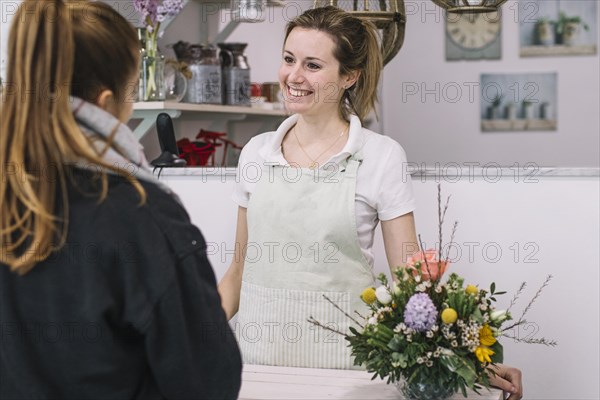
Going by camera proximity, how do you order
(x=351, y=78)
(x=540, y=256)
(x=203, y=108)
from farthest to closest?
(x=203, y=108), (x=540, y=256), (x=351, y=78)

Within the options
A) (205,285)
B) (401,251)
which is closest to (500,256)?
(401,251)

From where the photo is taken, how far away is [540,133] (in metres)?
4.77

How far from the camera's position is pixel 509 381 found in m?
1.68

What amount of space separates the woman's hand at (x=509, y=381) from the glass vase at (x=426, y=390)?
0.72ft

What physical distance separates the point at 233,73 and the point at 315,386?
162 cm

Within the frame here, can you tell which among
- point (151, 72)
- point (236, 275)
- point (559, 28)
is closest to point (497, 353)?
point (236, 275)

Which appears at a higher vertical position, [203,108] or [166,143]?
[203,108]

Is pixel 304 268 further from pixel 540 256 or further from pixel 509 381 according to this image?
pixel 540 256

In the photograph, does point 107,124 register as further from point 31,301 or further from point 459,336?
point 459,336

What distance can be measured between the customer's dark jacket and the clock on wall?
4.00 m

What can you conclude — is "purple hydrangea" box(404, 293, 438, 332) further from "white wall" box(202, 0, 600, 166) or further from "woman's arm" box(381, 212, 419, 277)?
"white wall" box(202, 0, 600, 166)

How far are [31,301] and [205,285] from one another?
0.18 metres

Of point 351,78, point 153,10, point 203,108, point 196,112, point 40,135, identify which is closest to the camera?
point 40,135

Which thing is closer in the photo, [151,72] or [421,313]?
[421,313]
